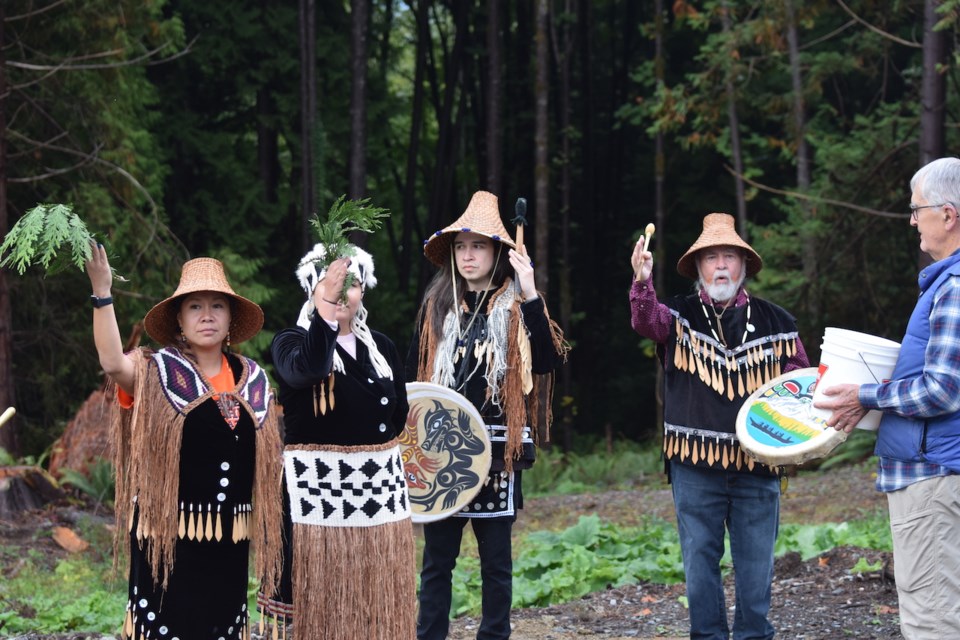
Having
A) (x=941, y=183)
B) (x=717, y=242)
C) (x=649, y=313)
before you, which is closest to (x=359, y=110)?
(x=717, y=242)

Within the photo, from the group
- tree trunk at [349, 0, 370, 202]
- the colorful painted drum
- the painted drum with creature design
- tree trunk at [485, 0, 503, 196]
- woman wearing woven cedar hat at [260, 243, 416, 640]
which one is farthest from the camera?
tree trunk at [485, 0, 503, 196]

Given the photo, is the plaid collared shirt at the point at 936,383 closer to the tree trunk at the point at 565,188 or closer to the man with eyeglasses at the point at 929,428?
the man with eyeglasses at the point at 929,428

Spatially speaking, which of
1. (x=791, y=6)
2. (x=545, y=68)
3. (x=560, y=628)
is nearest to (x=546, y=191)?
(x=545, y=68)

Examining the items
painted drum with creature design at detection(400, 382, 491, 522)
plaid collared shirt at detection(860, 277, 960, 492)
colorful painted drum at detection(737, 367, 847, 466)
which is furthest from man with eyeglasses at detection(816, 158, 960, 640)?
painted drum with creature design at detection(400, 382, 491, 522)

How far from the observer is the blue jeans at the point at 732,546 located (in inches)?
220

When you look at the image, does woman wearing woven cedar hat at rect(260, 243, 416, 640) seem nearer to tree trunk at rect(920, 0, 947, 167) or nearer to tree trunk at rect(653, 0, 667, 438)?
tree trunk at rect(920, 0, 947, 167)

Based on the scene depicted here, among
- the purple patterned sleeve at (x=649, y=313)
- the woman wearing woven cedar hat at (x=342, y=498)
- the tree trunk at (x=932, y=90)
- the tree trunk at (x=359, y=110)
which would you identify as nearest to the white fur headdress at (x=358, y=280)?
the woman wearing woven cedar hat at (x=342, y=498)

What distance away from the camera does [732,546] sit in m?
5.64

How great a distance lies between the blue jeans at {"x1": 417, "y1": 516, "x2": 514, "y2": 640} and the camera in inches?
219

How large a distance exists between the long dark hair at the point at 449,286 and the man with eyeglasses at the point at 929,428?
203cm

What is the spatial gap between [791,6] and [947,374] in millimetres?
11809

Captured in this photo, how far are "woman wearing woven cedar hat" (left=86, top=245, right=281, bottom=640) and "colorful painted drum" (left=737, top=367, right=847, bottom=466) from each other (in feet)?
6.87

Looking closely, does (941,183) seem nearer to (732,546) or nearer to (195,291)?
(732,546)

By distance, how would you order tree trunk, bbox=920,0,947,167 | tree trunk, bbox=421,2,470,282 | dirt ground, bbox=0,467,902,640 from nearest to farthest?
dirt ground, bbox=0,467,902,640
tree trunk, bbox=920,0,947,167
tree trunk, bbox=421,2,470,282
